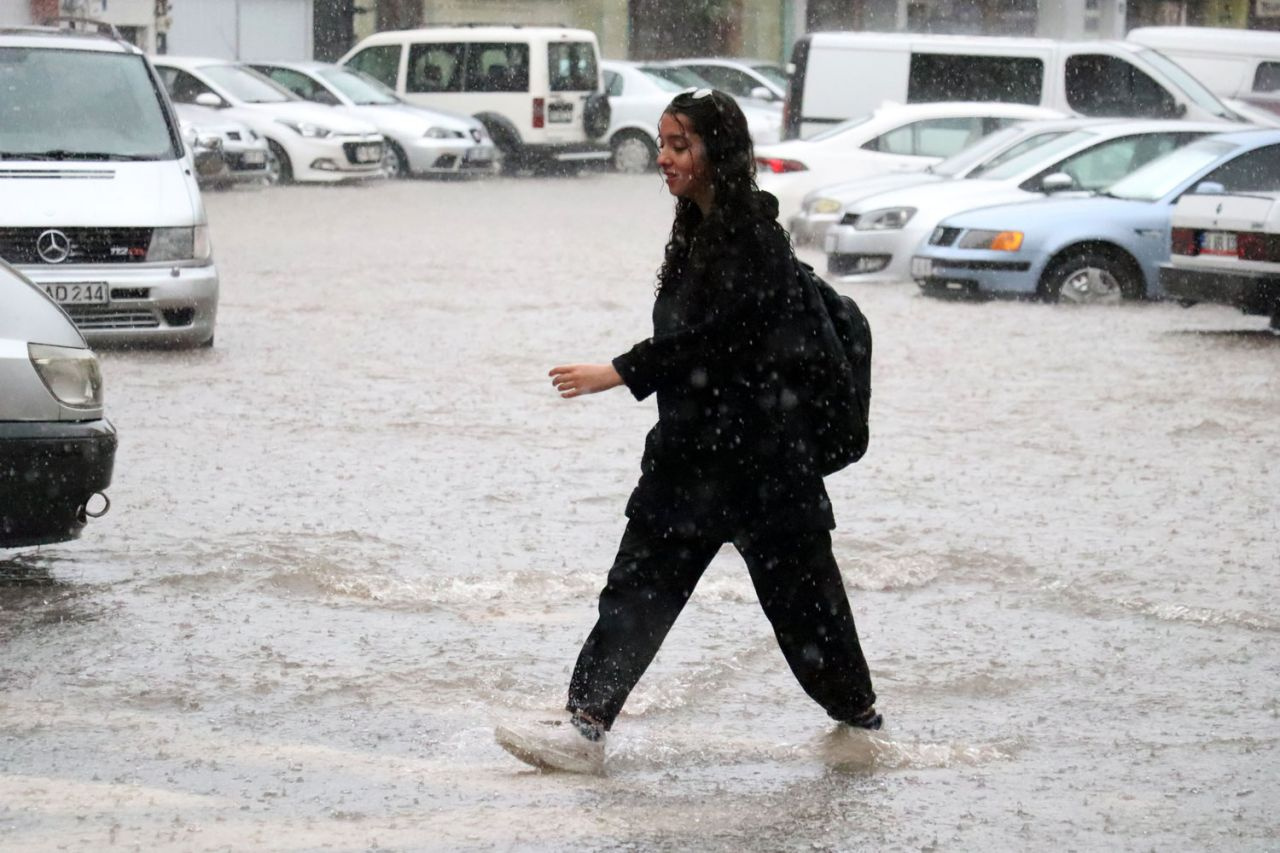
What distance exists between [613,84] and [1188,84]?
12184mm

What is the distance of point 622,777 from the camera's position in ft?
16.2

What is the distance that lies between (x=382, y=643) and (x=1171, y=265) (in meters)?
8.99

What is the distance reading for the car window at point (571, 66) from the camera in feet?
109

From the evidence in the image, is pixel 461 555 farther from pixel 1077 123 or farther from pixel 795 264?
pixel 1077 123

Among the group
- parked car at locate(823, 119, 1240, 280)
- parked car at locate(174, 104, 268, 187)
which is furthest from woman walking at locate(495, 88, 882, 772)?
parked car at locate(174, 104, 268, 187)

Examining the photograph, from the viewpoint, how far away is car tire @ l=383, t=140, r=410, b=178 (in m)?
31.0

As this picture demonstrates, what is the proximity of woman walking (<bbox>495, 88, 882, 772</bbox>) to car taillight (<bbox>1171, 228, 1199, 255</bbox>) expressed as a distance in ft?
31.4

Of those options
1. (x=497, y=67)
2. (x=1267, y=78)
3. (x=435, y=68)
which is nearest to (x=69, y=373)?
(x=1267, y=78)

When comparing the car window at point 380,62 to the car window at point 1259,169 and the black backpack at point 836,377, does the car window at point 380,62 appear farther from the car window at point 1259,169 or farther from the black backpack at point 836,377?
the black backpack at point 836,377

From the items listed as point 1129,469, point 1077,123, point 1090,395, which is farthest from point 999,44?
point 1129,469

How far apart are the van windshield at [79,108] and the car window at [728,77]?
987 inches

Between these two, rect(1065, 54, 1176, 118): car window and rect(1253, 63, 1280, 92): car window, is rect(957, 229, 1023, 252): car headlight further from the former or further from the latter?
rect(1253, 63, 1280, 92): car window

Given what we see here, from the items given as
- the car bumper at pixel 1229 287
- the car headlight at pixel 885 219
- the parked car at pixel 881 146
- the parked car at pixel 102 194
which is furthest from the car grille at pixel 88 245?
the parked car at pixel 881 146

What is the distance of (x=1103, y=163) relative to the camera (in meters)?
17.7
